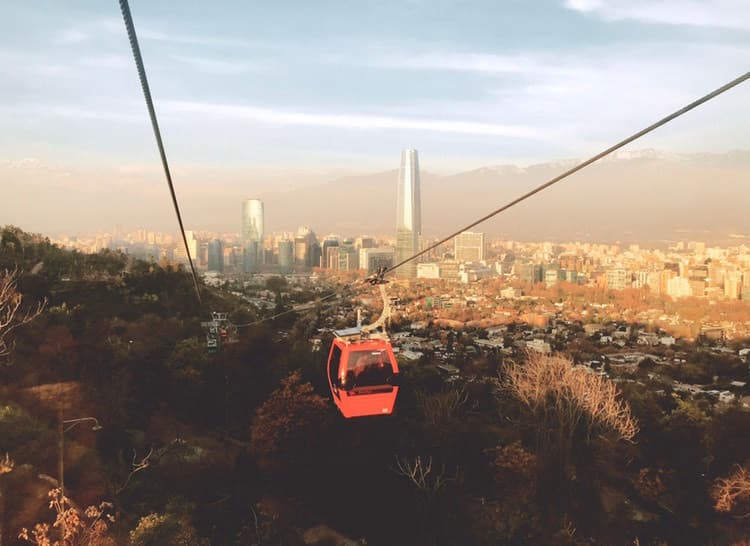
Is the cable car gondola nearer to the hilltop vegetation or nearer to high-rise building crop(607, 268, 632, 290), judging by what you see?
the hilltop vegetation

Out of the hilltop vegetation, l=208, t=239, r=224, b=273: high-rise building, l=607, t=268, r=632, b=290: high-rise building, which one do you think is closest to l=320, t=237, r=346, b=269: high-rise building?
l=208, t=239, r=224, b=273: high-rise building

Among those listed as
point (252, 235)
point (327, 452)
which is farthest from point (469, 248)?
point (327, 452)

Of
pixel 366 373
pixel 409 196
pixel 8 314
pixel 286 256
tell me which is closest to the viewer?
pixel 366 373

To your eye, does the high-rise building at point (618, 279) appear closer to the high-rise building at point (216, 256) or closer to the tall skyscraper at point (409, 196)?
the tall skyscraper at point (409, 196)

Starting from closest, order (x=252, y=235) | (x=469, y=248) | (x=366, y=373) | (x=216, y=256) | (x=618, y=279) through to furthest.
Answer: (x=366, y=373) → (x=618, y=279) → (x=216, y=256) → (x=252, y=235) → (x=469, y=248)

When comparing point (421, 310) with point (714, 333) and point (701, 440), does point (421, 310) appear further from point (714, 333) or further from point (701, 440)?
point (701, 440)

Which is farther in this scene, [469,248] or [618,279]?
[469,248]

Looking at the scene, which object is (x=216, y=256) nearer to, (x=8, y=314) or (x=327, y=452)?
(x=8, y=314)

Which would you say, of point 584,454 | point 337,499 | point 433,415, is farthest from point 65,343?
point 584,454

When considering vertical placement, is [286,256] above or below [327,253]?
below
